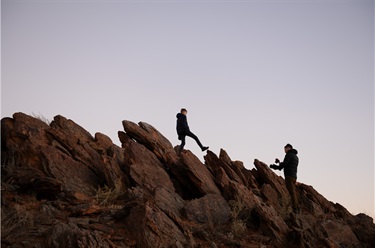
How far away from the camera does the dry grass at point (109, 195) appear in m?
12.9

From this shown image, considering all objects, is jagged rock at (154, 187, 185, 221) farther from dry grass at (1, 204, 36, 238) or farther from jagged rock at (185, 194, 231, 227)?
dry grass at (1, 204, 36, 238)

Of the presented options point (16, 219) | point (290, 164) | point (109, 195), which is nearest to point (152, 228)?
point (109, 195)

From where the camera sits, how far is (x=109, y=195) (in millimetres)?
13469

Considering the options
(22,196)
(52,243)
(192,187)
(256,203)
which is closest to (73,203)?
(22,196)

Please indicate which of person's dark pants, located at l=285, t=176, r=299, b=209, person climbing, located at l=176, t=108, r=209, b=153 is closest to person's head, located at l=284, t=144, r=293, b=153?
person's dark pants, located at l=285, t=176, r=299, b=209

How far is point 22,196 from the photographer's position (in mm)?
12680

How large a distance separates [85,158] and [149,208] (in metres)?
6.60

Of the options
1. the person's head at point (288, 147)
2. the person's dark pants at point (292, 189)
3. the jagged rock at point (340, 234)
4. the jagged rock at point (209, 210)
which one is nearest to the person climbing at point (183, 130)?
the person's head at point (288, 147)

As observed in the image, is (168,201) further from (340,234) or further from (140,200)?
(340,234)

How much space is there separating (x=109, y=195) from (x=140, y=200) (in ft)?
6.91

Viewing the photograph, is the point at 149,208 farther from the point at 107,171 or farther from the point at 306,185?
the point at 306,185

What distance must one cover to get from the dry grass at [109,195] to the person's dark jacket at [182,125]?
6033mm

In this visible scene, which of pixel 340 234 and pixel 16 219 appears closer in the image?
pixel 16 219

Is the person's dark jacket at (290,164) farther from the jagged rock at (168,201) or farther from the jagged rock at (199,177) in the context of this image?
the jagged rock at (168,201)
